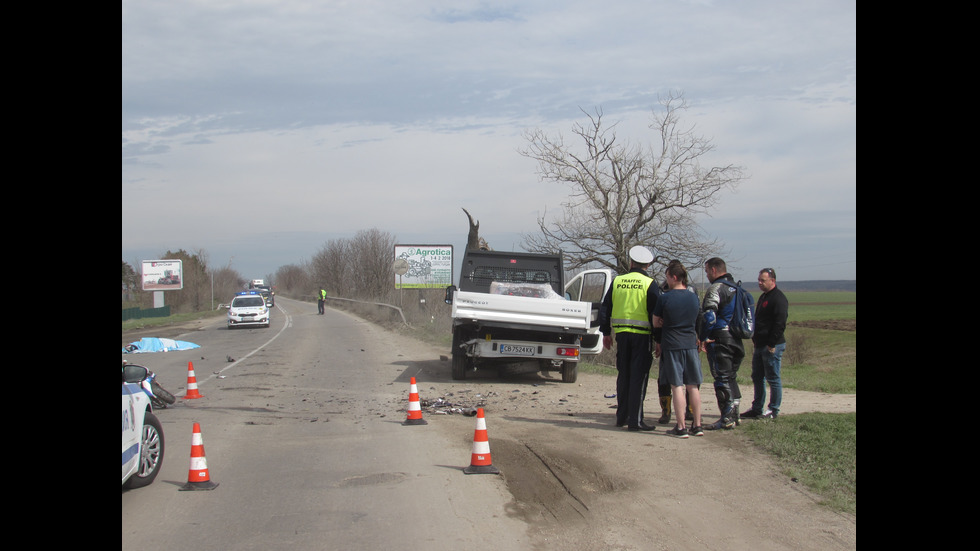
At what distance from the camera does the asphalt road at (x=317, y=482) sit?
476cm

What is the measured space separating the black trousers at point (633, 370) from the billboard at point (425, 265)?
3210 centimetres

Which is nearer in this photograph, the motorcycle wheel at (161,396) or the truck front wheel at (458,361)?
the motorcycle wheel at (161,396)

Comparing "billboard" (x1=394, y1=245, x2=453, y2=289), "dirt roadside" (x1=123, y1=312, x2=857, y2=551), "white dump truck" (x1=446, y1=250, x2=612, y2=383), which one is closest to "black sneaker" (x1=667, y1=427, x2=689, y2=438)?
"dirt roadside" (x1=123, y1=312, x2=857, y2=551)

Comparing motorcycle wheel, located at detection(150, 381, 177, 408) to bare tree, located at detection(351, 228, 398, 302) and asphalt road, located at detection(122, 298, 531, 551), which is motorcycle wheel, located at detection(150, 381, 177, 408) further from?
bare tree, located at detection(351, 228, 398, 302)

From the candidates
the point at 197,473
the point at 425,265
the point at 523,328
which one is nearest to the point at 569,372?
the point at 523,328

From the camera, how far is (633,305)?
27.1 feet

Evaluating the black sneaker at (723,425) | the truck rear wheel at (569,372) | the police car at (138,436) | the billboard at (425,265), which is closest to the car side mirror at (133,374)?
the police car at (138,436)

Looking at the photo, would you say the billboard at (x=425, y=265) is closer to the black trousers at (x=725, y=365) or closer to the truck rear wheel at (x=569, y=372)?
the truck rear wheel at (x=569, y=372)

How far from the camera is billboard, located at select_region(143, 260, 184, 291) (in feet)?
201

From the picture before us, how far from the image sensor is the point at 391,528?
4875mm
